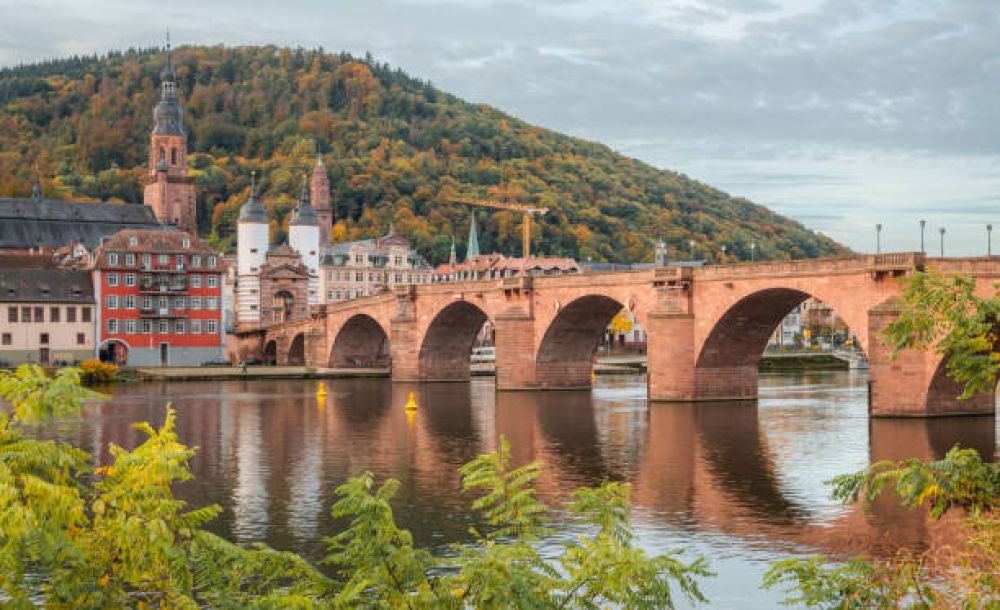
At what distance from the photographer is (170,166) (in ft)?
523

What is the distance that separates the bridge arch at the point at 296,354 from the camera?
11531 cm

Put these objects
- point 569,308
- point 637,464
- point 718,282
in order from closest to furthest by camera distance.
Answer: point 637,464
point 718,282
point 569,308

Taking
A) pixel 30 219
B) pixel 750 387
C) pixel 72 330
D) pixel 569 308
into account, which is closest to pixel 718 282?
pixel 750 387

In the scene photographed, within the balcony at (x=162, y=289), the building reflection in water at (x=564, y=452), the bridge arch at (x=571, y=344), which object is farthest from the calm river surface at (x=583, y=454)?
the balcony at (x=162, y=289)

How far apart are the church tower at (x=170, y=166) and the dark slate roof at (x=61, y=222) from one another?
768 inches

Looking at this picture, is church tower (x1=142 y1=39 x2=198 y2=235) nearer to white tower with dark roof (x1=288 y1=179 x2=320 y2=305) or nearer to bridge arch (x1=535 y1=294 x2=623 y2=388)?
white tower with dark roof (x1=288 y1=179 x2=320 y2=305)

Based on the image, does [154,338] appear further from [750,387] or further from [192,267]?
[750,387]

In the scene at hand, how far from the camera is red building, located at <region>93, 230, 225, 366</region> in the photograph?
10288cm

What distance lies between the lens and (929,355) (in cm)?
5009

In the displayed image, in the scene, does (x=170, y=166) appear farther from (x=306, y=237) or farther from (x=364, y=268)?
(x=364, y=268)

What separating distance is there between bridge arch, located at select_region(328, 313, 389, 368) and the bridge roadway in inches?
170

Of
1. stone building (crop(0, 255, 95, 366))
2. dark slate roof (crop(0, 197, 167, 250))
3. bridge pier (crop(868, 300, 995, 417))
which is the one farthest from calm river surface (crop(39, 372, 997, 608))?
dark slate roof (crop(0, 197, 167, 250))

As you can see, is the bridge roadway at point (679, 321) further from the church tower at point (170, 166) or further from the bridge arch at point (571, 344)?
the church tower at point (170, 166)

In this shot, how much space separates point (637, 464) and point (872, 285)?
17.1 metres
